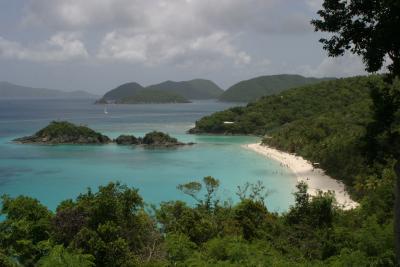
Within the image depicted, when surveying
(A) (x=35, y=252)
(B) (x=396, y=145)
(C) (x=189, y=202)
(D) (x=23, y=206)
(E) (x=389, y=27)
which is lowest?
(C) (x=189, y=202)

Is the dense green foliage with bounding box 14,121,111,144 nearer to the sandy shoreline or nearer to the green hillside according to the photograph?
the sandy shoreline

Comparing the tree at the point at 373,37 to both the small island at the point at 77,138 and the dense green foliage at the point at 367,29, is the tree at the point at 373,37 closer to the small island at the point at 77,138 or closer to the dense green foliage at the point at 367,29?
the dense green foliage at the point at 367,29

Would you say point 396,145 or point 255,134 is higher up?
point 396,145

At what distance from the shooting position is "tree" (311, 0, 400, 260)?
654cm

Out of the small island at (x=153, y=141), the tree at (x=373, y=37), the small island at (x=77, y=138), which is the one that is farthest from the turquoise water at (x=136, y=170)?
the tree at (x=373, y=37)

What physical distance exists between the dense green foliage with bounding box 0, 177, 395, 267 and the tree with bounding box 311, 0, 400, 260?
2750mm

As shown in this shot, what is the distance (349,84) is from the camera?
8638cm

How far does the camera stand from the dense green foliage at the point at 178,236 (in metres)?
10.2

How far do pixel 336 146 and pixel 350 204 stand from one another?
11378 millimetres

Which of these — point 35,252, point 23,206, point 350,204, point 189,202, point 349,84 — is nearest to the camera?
point 35,252

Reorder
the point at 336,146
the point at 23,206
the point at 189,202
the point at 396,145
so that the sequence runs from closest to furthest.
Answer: the point at 396,145 < the point at 23,206 < the point at 189,202 < the point at 336,146

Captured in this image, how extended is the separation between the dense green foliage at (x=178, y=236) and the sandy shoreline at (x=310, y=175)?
929 cm

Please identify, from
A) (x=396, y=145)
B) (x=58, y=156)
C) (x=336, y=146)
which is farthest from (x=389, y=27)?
(x=58, y=156)

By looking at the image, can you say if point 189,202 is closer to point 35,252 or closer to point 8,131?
point 35,252
